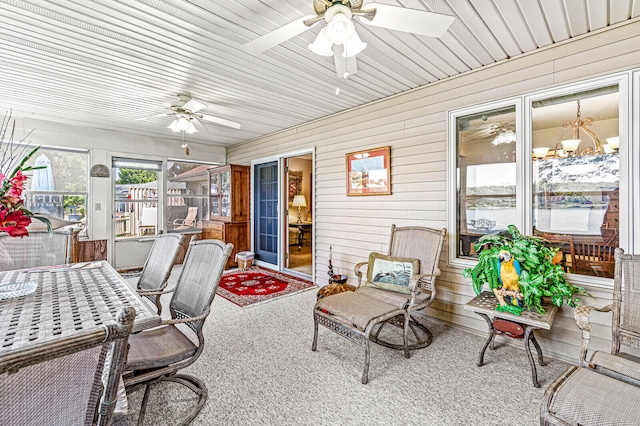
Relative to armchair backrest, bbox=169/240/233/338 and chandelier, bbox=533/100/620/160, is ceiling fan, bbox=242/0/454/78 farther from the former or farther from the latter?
chandelier, bbox=533/100/620/160

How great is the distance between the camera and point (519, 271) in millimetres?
2326

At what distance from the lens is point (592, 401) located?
1335 mm

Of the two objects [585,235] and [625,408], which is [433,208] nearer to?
[585,235]

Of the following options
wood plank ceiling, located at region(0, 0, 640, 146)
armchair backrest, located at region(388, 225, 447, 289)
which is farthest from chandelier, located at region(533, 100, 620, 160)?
armchair backrest, located at region(388, 225, 447, 289)

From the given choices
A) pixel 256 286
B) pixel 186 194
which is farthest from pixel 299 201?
pixel 256 286

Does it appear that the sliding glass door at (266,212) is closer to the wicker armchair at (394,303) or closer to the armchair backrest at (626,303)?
the wicker armchair at (394,303)

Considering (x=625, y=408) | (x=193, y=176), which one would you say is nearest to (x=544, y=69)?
(x=625, y=408)

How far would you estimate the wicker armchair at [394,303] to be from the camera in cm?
241

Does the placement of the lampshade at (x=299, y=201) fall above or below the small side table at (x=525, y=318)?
above

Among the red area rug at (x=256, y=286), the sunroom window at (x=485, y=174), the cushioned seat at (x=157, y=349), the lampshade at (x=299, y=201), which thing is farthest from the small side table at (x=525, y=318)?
the lampshade at (x=299, y=201)

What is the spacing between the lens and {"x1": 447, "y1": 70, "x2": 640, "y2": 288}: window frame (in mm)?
2289

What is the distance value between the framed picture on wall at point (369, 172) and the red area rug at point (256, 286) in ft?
5.69

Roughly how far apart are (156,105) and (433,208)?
151 inches

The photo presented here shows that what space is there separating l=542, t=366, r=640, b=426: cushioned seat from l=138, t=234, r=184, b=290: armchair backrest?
245 centimetres
